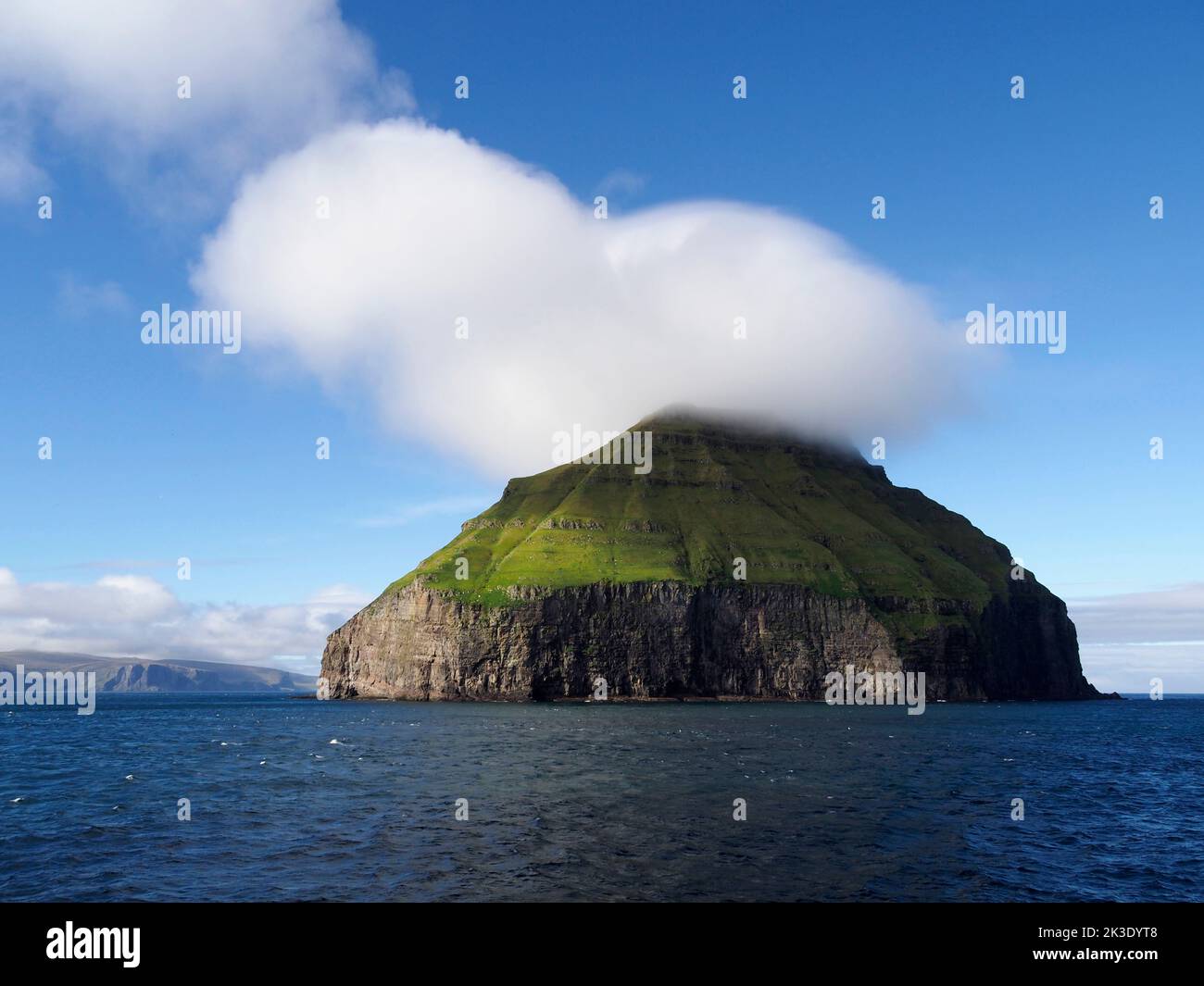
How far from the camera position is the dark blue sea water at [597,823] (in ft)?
101

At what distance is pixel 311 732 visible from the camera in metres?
109

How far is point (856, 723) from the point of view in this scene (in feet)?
416

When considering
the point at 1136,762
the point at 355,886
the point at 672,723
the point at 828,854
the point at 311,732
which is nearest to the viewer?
the point at 355,886

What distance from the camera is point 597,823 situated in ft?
137

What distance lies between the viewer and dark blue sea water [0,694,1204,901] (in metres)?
30.9
